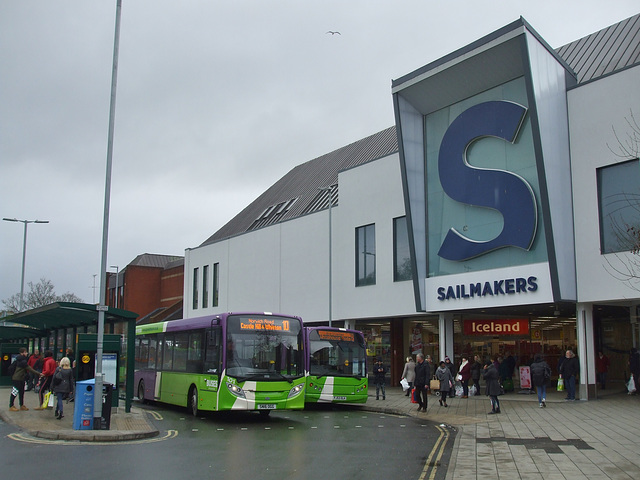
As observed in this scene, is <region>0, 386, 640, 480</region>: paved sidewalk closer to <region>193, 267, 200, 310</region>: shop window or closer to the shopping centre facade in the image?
the shopping centre facade

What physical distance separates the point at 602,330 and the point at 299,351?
53.4 ft

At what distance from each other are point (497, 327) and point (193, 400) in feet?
53.9

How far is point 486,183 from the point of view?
2528cm

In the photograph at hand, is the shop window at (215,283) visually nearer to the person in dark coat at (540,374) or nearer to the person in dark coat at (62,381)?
the person in dark coat at (540,374)

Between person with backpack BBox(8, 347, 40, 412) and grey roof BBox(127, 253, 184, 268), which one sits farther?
grey roof BBox(127, 253, 184, 268)

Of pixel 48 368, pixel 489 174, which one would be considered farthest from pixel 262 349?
pixel 489 174

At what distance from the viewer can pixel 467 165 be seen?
2602 centimetres

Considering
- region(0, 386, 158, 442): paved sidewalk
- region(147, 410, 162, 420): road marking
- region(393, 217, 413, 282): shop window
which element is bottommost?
region(147, 410, 162, 420): road marking

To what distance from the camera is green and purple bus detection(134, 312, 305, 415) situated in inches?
687

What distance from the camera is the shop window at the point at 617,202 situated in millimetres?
21547

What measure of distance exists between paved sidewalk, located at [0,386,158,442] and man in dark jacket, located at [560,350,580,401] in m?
13.5

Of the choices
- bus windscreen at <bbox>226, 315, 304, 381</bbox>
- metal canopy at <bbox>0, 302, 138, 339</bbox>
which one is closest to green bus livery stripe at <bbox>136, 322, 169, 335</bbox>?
metal canopy at <bbox>0, 302, 138, 339</bbox>

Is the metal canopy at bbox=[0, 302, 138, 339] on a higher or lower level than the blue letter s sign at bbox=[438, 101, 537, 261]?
lower

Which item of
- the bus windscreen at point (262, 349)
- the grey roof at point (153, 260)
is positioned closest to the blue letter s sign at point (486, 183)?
the bus windscreen at point (262, 349)
